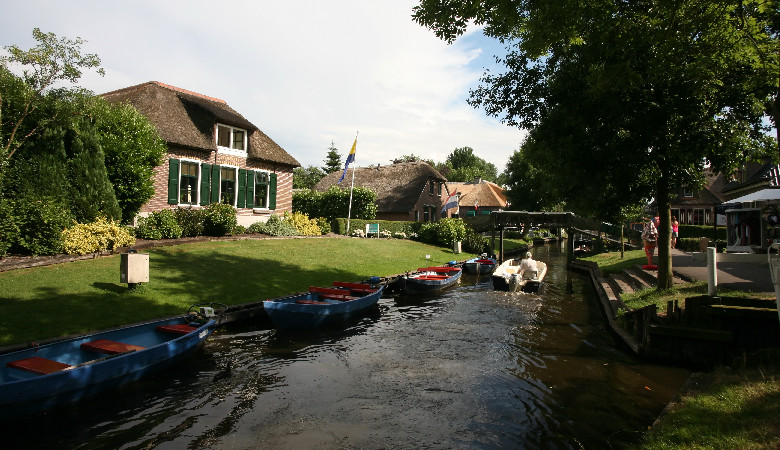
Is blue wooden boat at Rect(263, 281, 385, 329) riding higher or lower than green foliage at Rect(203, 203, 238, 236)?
lower

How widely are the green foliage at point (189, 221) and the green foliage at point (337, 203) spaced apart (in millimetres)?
14387

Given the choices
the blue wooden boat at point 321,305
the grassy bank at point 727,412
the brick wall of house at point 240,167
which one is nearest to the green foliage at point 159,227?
the brick wall of house at point 240,167

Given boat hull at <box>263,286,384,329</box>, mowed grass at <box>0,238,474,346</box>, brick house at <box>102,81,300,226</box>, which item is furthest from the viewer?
brick house at <box>102,81,300,226</box>

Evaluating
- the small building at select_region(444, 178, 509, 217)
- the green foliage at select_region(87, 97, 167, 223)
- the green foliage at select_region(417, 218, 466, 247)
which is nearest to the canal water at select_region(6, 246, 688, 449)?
the green foliage at select_region(87, 97, 167, 223)

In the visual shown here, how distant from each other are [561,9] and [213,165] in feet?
64.6

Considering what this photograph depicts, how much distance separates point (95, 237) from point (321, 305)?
891cm

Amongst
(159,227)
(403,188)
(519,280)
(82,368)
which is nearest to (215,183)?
(159,227)

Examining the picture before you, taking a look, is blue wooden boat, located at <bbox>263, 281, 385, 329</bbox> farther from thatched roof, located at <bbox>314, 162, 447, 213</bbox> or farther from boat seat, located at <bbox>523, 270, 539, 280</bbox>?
thatched roof, located at <bbox>314, 162, 447, 213</bbox>

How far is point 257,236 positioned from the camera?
22.5 meters

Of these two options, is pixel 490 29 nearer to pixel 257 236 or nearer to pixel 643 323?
pixel 643 323

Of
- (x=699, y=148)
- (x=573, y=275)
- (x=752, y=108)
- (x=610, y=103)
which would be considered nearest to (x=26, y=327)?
(x=610, y=103)

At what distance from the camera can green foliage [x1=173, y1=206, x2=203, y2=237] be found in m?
19.9

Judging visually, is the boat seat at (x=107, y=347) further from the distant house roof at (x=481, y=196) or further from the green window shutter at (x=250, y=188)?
the distant house roof at (x=481, y=196)

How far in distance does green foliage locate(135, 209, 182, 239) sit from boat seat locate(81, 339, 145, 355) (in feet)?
36.1
